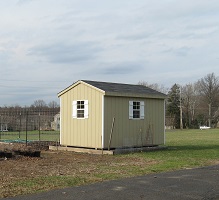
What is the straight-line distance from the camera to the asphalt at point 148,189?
7.96 m

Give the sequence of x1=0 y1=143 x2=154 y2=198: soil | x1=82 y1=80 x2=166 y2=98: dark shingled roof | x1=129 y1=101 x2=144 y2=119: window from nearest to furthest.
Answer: x1=0 y1=143 x2=154 y2=198: soil, x1=82 y1=80 x2=166 y2=98: dark shingled roof, x1=129 y1=101 x2=144 y2=119: window

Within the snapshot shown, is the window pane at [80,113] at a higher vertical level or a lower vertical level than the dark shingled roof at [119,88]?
lower

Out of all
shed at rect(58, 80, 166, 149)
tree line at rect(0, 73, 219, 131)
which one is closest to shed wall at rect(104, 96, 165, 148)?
shed at rect(58, 80, 166, 149)

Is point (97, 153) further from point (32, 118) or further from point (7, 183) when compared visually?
point (32, 118)

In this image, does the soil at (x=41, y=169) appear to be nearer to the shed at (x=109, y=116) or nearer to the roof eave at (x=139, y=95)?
the shed at (x=109, y=116)

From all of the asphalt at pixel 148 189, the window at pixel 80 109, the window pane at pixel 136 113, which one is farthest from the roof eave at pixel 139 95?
the asphalt at pixel 148 189

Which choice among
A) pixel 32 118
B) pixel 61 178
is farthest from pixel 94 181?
pixel 32 118

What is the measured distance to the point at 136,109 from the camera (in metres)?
20.2

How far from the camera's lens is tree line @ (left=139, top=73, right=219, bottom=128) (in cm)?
8031

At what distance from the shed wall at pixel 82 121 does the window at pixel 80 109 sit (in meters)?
0.20

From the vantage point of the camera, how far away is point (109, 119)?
1891 cm

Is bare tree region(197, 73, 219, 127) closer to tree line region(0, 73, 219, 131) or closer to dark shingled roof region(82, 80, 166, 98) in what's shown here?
tree line region(0, 73, 219, 131)

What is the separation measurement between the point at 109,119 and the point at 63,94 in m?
3.47

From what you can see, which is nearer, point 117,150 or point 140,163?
point 140,163
